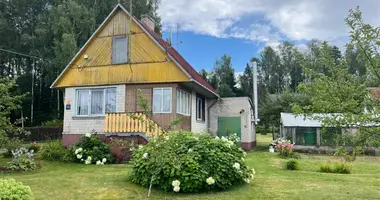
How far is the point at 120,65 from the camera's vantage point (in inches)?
646

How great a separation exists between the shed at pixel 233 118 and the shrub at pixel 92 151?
9234mm

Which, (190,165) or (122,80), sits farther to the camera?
(122,80)

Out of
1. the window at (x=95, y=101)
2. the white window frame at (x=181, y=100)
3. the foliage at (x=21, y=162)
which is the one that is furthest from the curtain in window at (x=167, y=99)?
the foliage at (x=21, y=162)

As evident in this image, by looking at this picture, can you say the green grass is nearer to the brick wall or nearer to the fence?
the brick wall

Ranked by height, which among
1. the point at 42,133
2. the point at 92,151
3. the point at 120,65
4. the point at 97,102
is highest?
the point at 120,65

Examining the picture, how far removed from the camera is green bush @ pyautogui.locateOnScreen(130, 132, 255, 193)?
7.09 metres

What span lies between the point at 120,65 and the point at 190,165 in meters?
10.3

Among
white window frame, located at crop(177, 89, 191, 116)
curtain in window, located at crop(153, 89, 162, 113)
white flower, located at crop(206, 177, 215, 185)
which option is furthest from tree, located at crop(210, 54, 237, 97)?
white flower, located at crop(206, 177, 215, 185)

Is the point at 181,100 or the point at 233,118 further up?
the point at 181,100

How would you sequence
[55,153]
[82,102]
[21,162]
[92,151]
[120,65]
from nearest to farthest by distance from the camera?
1. [21,162]
2. [92,151]
3. [55,153]
4. [120,65]
5. [82,102]

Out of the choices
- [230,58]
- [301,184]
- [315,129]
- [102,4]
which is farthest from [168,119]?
[230,58]

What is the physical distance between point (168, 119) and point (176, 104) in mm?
791

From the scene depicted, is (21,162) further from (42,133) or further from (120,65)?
(42,133)

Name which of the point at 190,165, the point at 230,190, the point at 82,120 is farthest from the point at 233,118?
the point at 190,165
